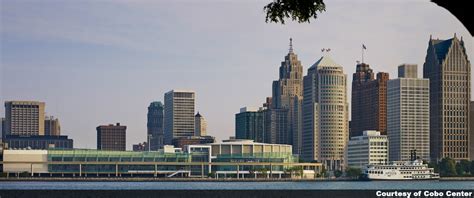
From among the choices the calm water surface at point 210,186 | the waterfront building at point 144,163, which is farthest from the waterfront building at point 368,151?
the calm water surface at point 210,186

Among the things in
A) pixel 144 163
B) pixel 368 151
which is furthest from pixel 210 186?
pixel 368 151

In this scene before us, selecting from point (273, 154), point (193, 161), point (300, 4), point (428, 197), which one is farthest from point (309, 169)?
point (300, 4)

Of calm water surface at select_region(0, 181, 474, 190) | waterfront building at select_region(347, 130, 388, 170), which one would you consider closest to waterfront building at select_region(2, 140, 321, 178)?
calm water surface at select_region(0, 181, 474, 190)

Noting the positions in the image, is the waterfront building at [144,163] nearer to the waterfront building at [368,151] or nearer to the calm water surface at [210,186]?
the calm water surface at [210,186]

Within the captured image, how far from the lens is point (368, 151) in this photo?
191m

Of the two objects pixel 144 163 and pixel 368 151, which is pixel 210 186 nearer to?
pixel 144 163

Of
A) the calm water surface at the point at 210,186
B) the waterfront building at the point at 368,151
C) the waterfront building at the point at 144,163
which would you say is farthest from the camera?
the waterfront building at the point at 368,151

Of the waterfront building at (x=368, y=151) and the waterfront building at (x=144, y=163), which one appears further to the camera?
the waterfront building at (x=368, y=151)

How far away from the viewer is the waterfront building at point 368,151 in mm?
187075

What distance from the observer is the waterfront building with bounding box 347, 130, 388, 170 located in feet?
614

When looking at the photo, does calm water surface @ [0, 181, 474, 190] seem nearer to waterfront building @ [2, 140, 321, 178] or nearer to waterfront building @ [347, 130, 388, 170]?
waterfront building @ [2, 140, 321, 178]

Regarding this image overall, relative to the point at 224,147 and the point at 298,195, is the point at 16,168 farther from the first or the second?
the point at 298,195

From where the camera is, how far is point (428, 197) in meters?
80.1

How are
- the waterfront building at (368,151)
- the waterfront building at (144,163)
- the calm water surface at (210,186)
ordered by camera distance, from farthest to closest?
the waterfront building at (368,151), the waterfront building at (144,163), the calm water surface at (210,186)
